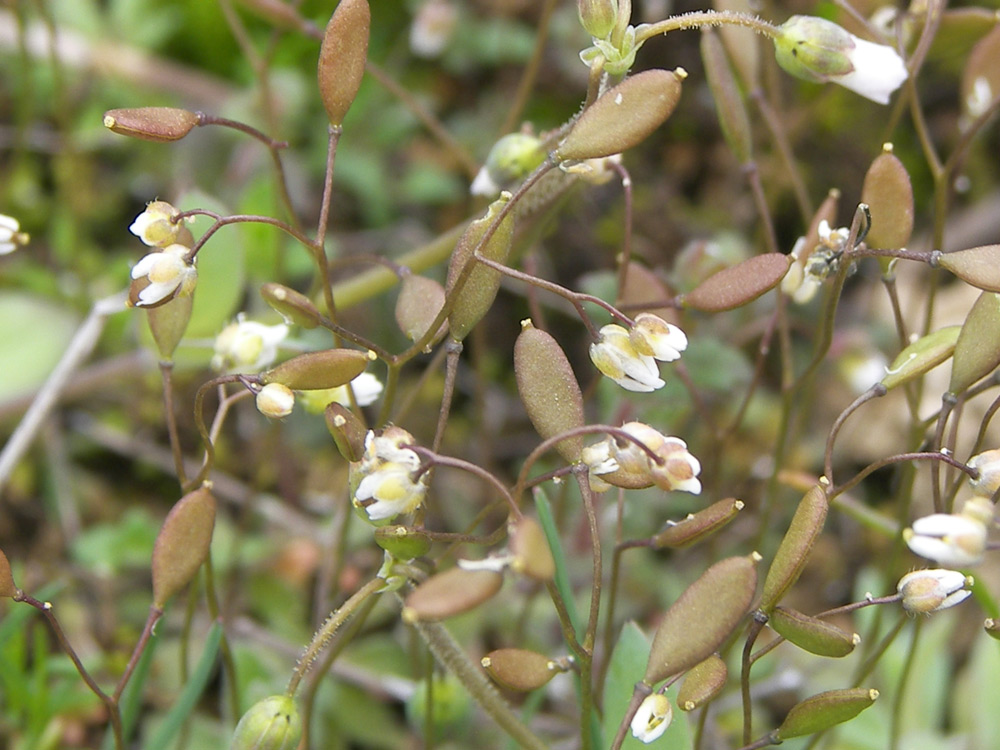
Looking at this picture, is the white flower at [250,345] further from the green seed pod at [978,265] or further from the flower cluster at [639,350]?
the green seed pod at [978,265]

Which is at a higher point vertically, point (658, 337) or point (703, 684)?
point (658, 337)

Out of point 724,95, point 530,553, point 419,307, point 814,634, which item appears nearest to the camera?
point 530,553

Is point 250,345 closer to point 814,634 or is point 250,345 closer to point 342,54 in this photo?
point 342,54

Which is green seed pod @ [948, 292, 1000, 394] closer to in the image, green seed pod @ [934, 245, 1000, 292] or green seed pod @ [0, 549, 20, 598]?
green seed pod @ [934, 245, 1000, 292]

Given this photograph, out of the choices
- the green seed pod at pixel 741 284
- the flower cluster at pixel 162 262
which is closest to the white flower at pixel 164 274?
the flower cluster at pixel 162 262

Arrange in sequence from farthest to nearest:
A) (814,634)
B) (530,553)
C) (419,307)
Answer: (419,307)
(814,634)
(530,553)

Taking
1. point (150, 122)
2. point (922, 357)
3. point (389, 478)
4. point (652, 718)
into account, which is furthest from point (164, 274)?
point (922, 357)

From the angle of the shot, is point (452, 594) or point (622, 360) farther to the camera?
point (622, 360)
